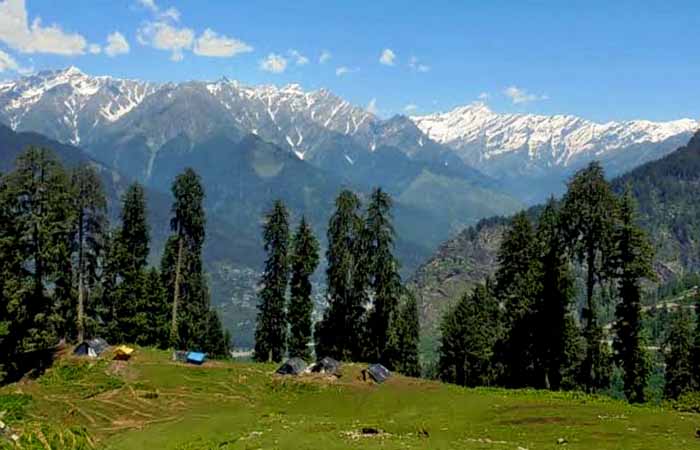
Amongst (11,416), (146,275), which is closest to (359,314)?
→ (146,275)

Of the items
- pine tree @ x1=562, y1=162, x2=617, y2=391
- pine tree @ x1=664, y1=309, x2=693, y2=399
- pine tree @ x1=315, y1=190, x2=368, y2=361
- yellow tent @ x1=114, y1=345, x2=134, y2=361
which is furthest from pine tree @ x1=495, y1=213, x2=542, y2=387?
yellow tent @ x1=114, y1=345, x2=134, y2=361

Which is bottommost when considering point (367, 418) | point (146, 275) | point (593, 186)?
point (367, 418)

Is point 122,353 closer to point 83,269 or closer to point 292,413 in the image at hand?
point 83,269

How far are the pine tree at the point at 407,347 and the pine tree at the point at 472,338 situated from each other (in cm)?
524

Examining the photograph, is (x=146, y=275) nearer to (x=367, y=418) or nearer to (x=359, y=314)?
(x=359, y=314)

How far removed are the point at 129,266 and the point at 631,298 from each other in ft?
191

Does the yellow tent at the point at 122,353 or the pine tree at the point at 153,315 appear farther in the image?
the pine tree at the point at 153,315

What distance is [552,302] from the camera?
7188 centimetres

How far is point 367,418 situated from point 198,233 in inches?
1906

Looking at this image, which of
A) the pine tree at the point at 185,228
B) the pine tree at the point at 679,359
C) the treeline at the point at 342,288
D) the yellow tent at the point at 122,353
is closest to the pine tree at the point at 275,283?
the treeline at the point at 342,288

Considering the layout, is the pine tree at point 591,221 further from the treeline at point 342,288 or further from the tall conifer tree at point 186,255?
the tall conifer tree at point 186,255

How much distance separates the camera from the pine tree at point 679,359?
9482 cm

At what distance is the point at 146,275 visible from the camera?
93688 mm

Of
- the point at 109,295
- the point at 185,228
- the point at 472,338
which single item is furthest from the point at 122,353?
the point at 472,338
